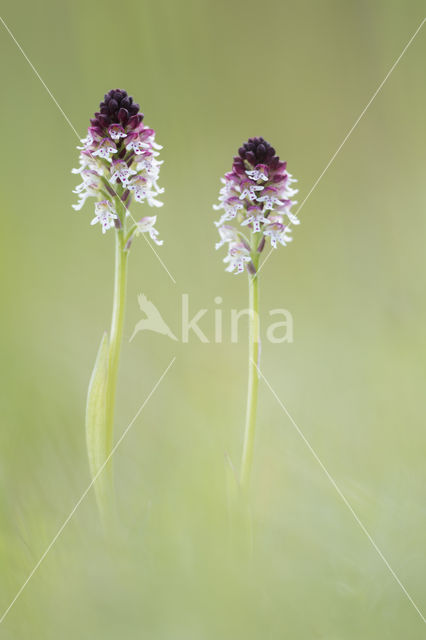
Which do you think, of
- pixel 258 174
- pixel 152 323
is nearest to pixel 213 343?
pixel 152 323

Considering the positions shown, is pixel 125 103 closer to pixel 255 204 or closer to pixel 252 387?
pixel 255 204

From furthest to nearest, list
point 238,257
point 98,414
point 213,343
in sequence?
point 213,343 → point 238,257 → point 98,414

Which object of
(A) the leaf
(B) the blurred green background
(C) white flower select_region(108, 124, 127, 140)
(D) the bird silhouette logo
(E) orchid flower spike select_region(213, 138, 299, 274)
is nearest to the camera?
(B) the blurred green background

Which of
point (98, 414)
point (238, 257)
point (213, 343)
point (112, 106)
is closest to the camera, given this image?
point (98, 414)

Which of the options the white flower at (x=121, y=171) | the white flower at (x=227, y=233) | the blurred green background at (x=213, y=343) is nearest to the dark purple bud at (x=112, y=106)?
the white flower at (x=121, y=171)

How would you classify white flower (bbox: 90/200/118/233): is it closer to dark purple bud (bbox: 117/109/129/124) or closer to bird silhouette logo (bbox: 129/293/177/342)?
dark purple bud (bbox: 117/109/129/124)

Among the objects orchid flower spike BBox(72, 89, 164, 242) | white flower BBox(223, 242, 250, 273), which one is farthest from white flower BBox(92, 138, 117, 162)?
white flower BBox(223, 242, 250, 273)
